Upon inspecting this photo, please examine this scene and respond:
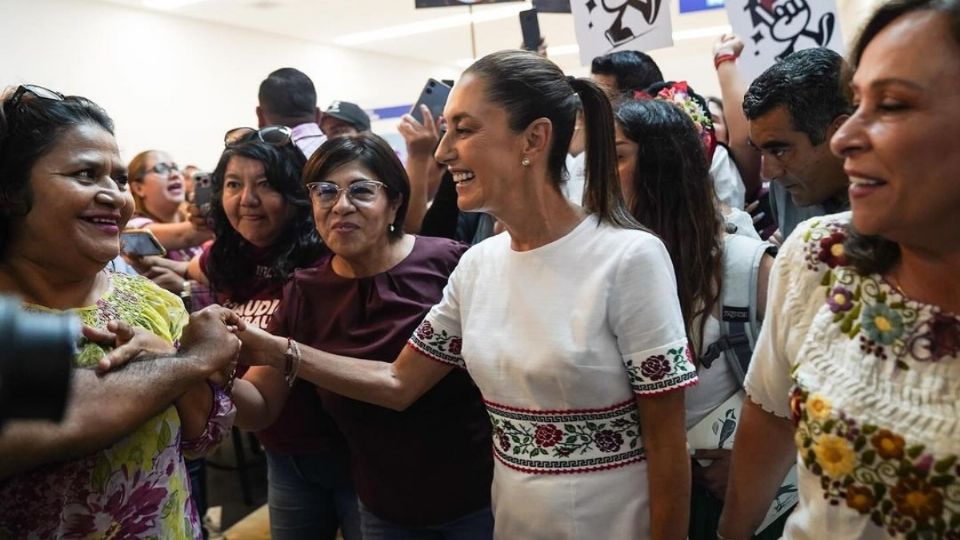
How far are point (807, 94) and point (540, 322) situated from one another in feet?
2.86

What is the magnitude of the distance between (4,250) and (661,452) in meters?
1.14

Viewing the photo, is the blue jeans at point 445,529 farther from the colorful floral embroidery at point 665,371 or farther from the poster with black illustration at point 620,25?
the poster with black illustration at point 620,25

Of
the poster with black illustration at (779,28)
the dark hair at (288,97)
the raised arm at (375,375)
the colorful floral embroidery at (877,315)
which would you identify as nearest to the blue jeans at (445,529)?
the raised arm at (375,375)

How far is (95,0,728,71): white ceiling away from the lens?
788cm

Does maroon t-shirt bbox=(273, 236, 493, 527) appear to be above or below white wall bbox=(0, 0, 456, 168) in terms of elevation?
below

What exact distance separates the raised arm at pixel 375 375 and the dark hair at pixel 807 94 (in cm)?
95

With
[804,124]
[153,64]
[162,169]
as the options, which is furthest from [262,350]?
[153,64]

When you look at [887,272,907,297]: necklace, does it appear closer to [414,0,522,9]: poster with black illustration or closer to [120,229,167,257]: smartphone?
[120,229,167,257]: smartphone

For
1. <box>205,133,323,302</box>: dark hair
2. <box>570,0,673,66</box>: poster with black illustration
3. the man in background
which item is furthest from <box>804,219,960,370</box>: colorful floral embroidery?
<box>570,0,673,66</box>: poster with black illustration

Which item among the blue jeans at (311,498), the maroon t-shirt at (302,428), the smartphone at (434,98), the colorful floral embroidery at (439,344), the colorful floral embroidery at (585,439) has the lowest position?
the blue jeans at (311,498)

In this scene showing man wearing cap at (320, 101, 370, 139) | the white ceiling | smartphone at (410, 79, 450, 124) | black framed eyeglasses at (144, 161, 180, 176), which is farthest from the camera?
the white ceiling

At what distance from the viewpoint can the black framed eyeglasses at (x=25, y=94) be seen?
3.82ft

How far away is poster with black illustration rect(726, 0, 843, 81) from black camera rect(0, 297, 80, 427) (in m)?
2.45

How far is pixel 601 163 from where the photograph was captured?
1390 millimetres
